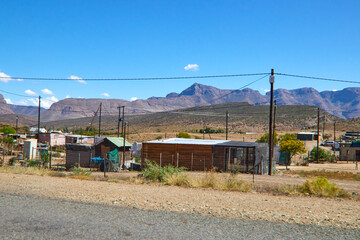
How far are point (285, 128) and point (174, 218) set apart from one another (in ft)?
349

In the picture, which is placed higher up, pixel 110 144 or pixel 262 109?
pixel 262 109

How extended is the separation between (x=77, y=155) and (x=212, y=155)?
11393 mm

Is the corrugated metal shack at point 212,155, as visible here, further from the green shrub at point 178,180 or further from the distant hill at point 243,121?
the distant hill at point 243,121

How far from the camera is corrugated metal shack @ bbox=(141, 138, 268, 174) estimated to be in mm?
25656

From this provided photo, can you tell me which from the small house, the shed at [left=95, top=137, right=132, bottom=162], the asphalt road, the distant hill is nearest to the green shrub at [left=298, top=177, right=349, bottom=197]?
the asphalt road

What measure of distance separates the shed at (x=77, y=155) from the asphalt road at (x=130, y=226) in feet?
64.4

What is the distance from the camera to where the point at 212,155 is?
85.8 feet

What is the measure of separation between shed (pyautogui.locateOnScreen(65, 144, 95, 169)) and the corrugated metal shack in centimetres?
580

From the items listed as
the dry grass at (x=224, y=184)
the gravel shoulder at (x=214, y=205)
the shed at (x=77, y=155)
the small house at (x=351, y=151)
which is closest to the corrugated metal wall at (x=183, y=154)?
the shed at (x=77, y=155)

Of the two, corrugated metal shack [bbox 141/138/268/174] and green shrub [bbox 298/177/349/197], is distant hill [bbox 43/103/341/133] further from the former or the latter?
green shrub [bbox 298/177/349/197]

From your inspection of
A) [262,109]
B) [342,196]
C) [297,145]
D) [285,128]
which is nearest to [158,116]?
[262,109]

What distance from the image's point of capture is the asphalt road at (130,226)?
273 inches

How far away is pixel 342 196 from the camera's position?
48.1 ft

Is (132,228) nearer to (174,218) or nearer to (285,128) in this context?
(174,218)
